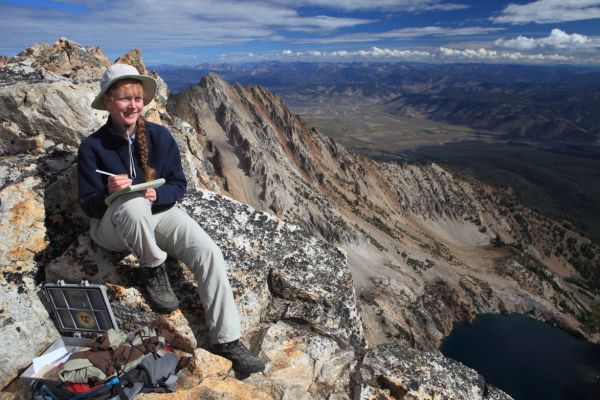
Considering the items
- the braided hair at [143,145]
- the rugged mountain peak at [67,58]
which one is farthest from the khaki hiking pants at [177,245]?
the rugged mountain peak at [67,58]

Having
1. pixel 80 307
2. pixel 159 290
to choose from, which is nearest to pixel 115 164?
pixel 159 290

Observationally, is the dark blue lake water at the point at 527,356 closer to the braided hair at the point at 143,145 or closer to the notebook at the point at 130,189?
the braided hair at the point at 143,145

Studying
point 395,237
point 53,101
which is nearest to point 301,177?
point 395,237

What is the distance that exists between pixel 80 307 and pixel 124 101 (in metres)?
3.49

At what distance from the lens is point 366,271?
231 ft

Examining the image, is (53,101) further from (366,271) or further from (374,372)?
(366,271)

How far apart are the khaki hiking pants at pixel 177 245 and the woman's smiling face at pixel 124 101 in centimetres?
135

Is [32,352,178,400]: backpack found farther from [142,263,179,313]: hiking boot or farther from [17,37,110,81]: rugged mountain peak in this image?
[17,37,110,81]: rugged mountain peak

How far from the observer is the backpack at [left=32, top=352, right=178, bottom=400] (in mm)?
5156

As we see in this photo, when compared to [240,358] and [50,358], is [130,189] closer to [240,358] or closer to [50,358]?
[50,358]

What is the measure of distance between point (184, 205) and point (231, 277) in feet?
7.23

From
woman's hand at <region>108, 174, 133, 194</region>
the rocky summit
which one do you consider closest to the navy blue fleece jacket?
woman's hand at <region>108, 174, 133, 194</region>

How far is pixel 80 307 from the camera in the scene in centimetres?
638

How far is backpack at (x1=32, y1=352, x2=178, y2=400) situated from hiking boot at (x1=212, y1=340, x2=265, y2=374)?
2.72ft
